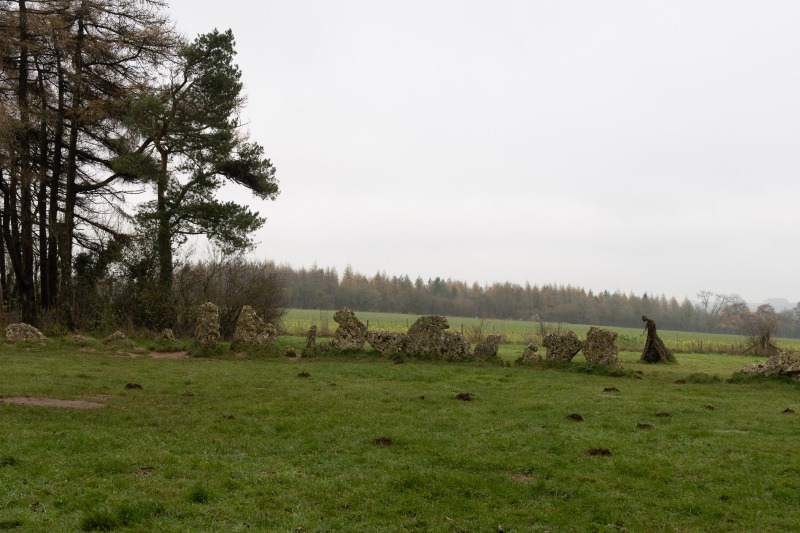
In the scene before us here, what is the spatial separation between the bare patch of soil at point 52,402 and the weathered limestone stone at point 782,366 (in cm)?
1955

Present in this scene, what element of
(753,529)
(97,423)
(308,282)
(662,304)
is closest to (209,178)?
(97,423)

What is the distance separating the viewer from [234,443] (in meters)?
9.74

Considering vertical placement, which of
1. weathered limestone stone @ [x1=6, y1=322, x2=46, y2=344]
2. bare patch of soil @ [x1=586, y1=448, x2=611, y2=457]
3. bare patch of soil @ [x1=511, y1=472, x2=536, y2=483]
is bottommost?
bare patch of soil @ [x1=511, y1=472, x2=536, y2=483]

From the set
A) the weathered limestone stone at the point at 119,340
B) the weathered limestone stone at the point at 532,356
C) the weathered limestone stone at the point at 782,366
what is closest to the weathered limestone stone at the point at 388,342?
the weathered limestone stone at the point at 532,356

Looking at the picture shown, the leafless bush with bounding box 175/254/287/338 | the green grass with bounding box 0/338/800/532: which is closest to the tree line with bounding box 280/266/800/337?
the leafless bush with bounding box 175/254/287/338

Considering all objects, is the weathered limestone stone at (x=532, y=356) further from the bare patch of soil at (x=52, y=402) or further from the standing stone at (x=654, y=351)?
the bare patch of soil at (x=52, y=402)

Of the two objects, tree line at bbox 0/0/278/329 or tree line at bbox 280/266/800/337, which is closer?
tree line at bbox 0/0/278/329

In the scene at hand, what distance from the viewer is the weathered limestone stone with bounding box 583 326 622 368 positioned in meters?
21.3

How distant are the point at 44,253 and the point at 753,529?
3126cm

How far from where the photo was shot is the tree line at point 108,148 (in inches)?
1119

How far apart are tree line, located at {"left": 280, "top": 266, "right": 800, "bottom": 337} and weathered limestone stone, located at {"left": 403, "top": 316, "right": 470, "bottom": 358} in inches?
2550

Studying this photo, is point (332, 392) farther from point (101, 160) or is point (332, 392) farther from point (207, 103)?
point (101, 160)

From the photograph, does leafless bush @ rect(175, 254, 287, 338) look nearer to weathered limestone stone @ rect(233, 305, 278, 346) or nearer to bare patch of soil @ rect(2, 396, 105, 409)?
weathered limestone stone @ rect(233, 305, 278, 346)

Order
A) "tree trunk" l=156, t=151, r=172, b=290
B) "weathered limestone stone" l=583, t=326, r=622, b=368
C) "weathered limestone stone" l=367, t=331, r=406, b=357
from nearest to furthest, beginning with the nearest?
"weathered limestone stone" l=583, t=326, r=622, b=368
"weathered limestone stone" l=367, t=331, r=406, b=357
"tree trunk" l=156, t=151, r=172, b=290
